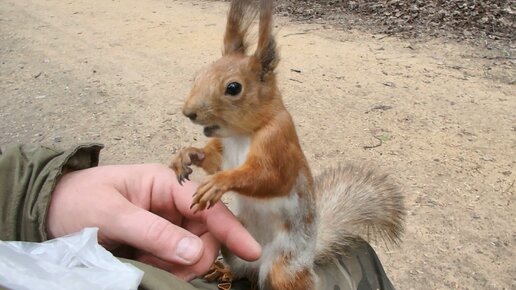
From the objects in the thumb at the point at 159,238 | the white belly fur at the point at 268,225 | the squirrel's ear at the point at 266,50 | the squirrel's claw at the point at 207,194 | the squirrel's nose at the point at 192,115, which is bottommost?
the white belly fur at the point at 268,225

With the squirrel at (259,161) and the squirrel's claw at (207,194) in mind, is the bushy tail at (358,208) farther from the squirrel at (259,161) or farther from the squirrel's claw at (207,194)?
the squirrel's claw at (207,194)

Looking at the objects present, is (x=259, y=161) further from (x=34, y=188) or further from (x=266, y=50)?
(x=34, y=188)

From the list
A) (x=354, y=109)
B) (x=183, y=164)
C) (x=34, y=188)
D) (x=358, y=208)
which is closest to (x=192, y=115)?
(x=183, y=164)

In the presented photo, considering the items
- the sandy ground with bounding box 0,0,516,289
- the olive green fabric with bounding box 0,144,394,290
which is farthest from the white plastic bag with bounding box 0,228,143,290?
the sandy ground with bounding box 0,0,516,289

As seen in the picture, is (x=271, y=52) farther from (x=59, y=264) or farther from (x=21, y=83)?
(x=21, y=83)

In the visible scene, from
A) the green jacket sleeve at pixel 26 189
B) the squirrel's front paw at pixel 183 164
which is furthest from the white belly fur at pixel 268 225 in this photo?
the green jacket sleeve at pixel 26 189

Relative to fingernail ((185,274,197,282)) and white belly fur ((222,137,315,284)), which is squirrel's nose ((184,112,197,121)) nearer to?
white belly fur ((222,137,315,284))
